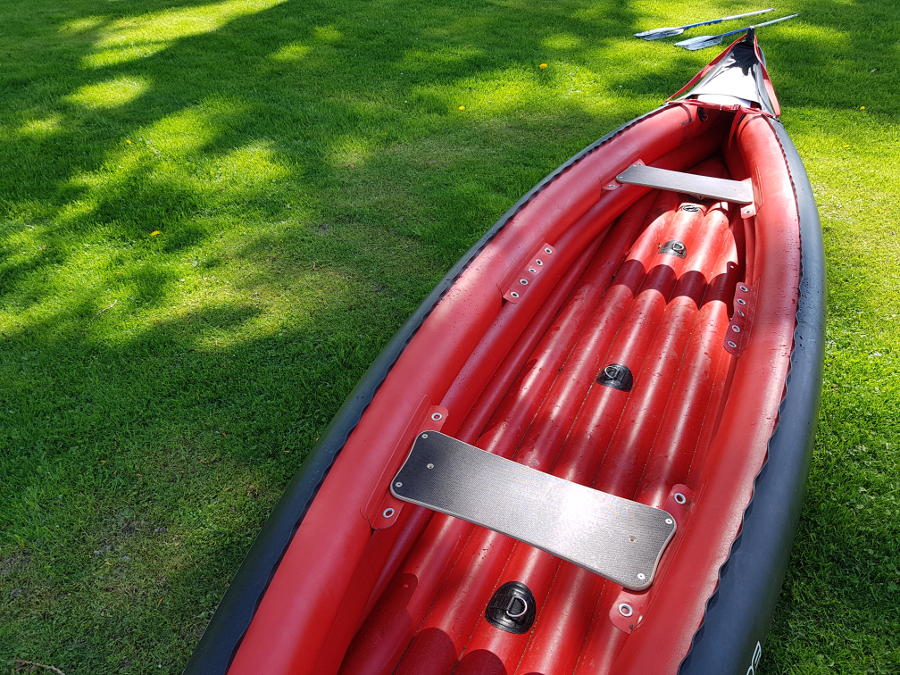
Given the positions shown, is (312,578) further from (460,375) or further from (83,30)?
(83,30)

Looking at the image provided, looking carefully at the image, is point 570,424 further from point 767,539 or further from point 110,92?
point 110,92

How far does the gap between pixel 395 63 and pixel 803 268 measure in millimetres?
4622

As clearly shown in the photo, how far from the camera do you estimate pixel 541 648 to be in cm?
145

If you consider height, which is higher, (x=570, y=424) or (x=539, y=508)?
(x=539, y=508)

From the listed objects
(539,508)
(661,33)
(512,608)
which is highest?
(661,33)

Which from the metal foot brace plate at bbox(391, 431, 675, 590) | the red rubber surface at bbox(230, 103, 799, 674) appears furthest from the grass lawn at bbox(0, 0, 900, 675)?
the metal foot brace plate at bbox(391, 431, 675, 590)

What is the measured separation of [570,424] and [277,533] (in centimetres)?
106

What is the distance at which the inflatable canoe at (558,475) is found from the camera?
4.07ft

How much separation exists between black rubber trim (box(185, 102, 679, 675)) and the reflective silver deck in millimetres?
1409

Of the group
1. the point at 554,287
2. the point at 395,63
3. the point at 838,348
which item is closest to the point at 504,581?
the point at 554,287

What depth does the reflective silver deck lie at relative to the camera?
8.70 feet

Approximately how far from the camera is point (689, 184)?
273cm

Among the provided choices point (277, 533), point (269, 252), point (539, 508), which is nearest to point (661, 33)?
point (269, 252)

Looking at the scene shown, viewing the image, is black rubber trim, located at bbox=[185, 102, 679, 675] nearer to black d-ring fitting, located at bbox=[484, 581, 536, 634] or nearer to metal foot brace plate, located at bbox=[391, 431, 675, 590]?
metal foot brace plate, located at bbox=[391, 431, 675, 590]
